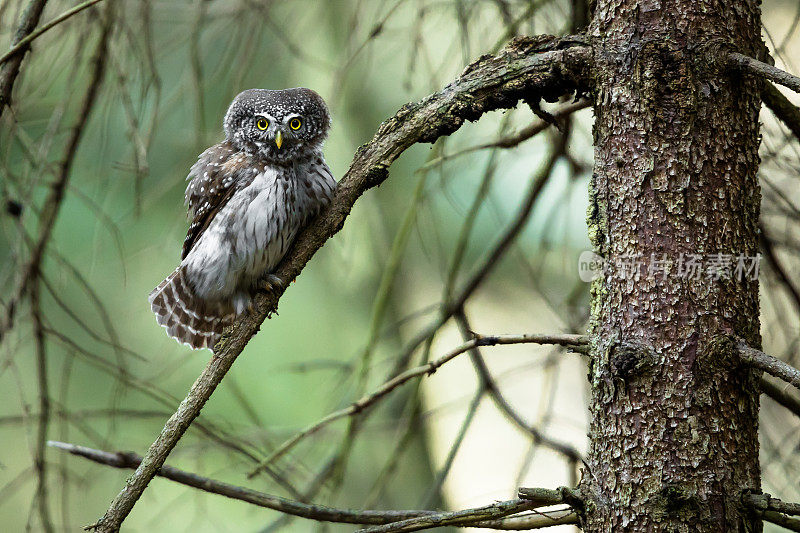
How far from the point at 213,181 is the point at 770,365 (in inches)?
71.9

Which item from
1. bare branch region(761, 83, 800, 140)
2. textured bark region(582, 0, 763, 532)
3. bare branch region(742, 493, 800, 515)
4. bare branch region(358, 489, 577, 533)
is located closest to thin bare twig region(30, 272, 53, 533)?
bare branch region(358, 489, 577, 533)

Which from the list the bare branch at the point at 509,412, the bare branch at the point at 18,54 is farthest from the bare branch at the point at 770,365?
the bare branch at the point at 18,54

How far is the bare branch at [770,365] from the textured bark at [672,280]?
0.03m

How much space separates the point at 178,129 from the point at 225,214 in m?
2.70

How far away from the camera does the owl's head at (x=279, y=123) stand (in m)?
2.49

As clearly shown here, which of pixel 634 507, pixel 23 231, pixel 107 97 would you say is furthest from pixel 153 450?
pixel 107 97

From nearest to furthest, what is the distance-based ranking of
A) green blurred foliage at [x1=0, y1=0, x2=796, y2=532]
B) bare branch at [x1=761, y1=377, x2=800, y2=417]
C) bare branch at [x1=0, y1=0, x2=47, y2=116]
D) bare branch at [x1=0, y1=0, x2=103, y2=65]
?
bare branch at [x1=0, y1=0, x2=103, y2=65] < bare branch at [x1=0, y1=0, x2=47, y2=116] < bare branch at [x1=761, y1=377, x2=800, y2=417] < green blurred foliage at [x1=0, y1=0, x2=796, y2=532]

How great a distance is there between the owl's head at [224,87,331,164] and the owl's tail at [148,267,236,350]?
59 centimetres

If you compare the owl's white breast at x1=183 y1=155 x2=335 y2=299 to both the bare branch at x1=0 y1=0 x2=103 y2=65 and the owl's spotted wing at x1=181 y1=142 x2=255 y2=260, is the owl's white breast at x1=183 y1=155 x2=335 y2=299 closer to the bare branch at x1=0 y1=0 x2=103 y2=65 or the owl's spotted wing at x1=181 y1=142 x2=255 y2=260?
the owl's spotted wing at x1=181 y1=142 x2=255 y2=260

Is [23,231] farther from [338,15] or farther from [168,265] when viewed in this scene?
[338,15]

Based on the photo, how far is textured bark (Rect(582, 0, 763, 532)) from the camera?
147 cm

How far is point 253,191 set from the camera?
2.49m

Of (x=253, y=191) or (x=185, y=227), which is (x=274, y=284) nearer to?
(x=253, y=191)

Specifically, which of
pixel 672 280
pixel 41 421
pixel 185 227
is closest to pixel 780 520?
pixel 672 280
